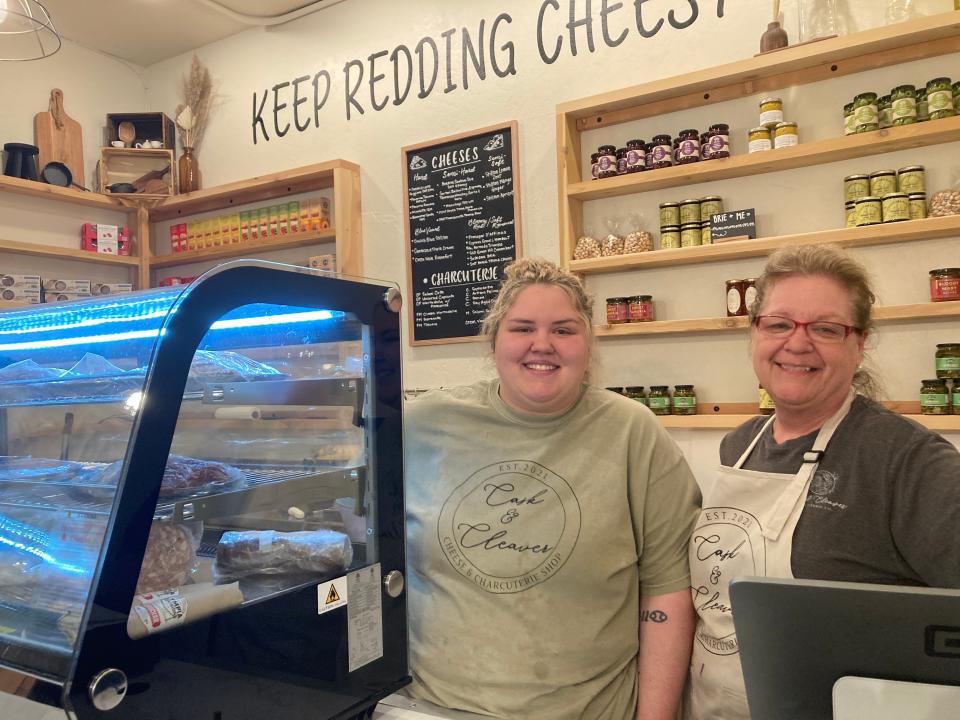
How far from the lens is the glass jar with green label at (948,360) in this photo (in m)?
2.40

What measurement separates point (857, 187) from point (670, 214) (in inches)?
25.6

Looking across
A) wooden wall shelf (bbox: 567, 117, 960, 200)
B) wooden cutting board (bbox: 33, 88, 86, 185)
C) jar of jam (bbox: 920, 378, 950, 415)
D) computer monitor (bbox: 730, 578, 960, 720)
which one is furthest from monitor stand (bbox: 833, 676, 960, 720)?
wooden cutting board (bbox: 33, 88, 86, 185)

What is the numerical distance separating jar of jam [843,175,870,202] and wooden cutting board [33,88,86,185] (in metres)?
3.97

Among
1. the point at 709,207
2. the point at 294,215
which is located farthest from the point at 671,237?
the point at 294,215

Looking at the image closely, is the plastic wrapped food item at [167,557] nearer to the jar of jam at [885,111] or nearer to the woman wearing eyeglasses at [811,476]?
the woman wearing eyeglasses at [811,476]

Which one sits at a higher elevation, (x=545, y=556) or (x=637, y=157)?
(x=637, y=157)

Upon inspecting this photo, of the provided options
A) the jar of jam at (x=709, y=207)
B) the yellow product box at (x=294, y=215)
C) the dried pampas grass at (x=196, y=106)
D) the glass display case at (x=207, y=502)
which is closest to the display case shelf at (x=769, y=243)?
the jar of jam at (x=709, y=207)

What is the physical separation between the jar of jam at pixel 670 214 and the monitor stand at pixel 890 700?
7.70 ft

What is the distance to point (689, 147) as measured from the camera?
2830 millimetres

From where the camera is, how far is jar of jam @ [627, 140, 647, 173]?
9.59 ft

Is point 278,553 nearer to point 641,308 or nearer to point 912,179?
point 641,308

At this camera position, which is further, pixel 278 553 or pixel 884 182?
pixel 884 182

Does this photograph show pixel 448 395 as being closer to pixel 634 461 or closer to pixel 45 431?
pixel 634 461

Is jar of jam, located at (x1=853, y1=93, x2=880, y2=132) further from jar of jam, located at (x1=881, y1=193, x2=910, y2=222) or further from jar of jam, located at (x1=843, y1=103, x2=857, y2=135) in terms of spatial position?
jar of jam, located at (x1=881, y1=193, x2=910, y2=222)
